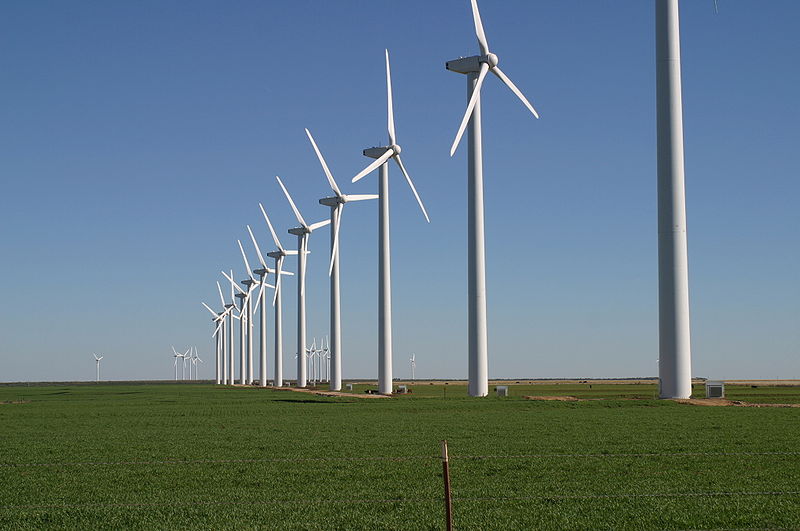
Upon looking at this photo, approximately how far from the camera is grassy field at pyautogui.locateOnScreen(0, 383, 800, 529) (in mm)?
21766

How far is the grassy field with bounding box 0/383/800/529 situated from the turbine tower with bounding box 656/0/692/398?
1112 centimetres

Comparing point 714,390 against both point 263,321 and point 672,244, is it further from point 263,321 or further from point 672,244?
point 263,321

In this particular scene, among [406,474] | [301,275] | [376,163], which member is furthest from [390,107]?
[406,474]

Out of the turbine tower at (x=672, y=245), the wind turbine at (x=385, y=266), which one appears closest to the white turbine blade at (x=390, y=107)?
the wind turbine at (x=385, y=266)

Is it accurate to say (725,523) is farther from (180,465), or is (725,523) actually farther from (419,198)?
(419,198)

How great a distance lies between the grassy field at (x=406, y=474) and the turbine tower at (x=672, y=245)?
11124 millimetres

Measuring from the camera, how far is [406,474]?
95.9 ft

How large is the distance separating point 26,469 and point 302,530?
15074 millimetres

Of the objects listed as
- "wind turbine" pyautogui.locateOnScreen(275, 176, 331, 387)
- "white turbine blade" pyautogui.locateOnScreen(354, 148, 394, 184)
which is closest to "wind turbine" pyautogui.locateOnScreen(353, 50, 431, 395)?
"white turbine blade" pyautogui.locateOnScreen(354, 148, 394, 184)

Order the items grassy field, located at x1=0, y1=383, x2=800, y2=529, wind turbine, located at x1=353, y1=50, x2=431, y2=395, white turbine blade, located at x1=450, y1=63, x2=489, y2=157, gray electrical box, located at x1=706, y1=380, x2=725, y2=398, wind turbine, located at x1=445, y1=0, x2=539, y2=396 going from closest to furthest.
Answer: grassy field, located at x1=0, y1=383, x2=800, y2=529 → gray electrical box, located at x1=706, y1=380, x2=725, y2=398 → white turbine blade, located at x1=450, y1=63, x2=489, y2=157 → wind turbine, located at x1=445, y1=0, x2=539, y2=396 → wind turbine, located at x1=353, y1=50, x2=431, y2=395

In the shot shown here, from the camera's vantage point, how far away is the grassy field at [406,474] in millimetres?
21766

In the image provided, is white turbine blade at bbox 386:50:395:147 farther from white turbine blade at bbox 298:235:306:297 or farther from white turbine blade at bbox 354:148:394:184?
white turbine blade at bbox 298:235:306:297

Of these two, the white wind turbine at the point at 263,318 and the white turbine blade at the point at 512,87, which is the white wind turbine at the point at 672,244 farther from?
the white wind turbine at the point at 263,318

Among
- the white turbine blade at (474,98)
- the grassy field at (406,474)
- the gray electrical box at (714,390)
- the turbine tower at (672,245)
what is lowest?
the grassy field at (406,474)
